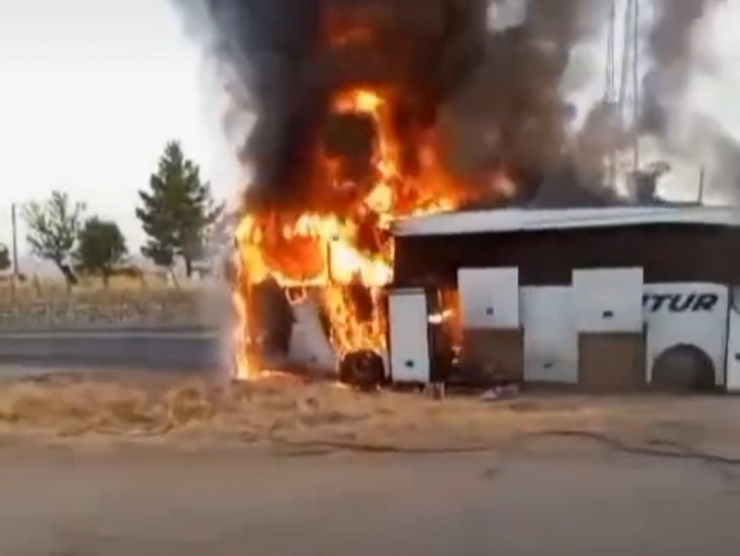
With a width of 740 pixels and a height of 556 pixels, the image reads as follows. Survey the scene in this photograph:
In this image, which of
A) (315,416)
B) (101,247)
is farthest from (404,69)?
(101,247)

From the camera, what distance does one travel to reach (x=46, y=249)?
62.7 m

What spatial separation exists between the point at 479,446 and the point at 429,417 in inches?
85.6

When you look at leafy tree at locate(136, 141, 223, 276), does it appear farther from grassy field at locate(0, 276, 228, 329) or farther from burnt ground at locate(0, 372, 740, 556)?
burnt ground at locate(0, 372, 740, 556)

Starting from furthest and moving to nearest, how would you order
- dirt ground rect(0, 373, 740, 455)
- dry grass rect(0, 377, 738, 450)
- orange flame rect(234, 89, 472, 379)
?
1. orange flame rect(234, 89, 472, 379)
2. dry grass rect(0, 377, 738, 450)
3. dirt ground rect(0, 373, 740, 455)

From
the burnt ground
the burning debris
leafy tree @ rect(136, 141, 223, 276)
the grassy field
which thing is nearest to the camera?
the burnt ground

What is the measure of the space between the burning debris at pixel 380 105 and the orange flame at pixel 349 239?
0.03 m

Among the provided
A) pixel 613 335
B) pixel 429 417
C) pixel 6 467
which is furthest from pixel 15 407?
pixel 613 335

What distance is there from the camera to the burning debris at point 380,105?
68.3 feet

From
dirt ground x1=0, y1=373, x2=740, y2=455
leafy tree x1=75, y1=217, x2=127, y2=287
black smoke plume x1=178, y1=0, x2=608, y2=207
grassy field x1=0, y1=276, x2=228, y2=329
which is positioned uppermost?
black smoke plume x1=178, y1=0, x2=608, y2=207

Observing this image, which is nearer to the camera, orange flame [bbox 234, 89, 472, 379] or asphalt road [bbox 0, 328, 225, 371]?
orange flame [bbox 234, 89, 472, 379]

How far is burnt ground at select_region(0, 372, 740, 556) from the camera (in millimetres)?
8914

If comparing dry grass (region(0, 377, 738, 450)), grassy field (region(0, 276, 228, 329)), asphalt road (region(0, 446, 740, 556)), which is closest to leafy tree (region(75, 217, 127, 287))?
grassy field (region(0, 276, 228, 329))

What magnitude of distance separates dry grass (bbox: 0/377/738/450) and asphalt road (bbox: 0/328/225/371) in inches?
176

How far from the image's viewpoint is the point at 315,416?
1529 centimetres
